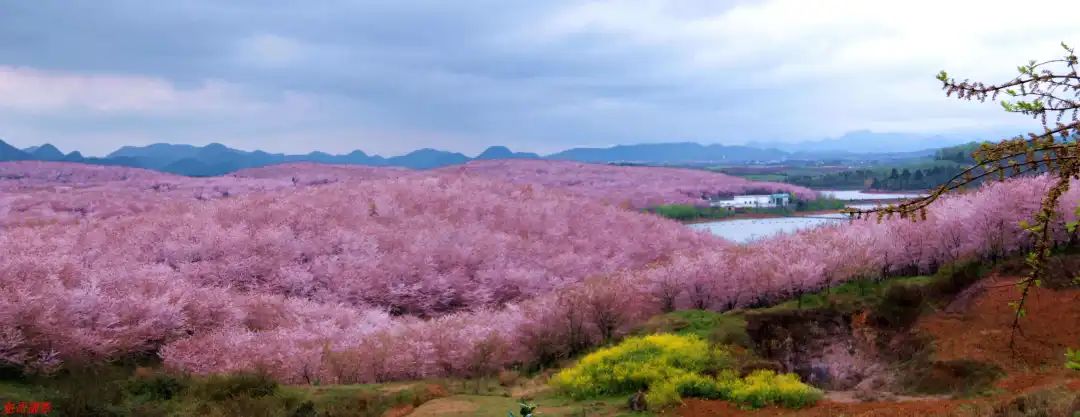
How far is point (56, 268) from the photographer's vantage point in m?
20.7

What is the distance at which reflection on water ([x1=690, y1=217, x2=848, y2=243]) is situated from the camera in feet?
98.1

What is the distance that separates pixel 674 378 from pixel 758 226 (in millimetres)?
28348

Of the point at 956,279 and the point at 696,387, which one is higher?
the point at 956,279

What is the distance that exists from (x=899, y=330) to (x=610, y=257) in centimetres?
2321

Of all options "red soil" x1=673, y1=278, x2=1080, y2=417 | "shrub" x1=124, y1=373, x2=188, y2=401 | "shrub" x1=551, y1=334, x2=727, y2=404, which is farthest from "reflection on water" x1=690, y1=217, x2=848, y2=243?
"shrub" x1=124, y1=373, x2=188, y2=401

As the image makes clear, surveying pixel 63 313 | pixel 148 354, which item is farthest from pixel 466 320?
pixel 63 313

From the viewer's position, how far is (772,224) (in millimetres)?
36094

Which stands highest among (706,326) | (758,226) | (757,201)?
(757,201)

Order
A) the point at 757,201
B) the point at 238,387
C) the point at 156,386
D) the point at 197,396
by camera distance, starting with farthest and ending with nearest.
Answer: the point at 757,201 < the point at 156,386 < the point at 238,387 < the point at 197,396

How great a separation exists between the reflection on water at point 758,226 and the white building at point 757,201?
9.45 ft

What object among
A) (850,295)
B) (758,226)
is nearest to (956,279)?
(850,295)

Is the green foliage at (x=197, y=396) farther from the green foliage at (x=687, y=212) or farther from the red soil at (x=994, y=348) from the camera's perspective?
the green foliage at (x=687, y=212)

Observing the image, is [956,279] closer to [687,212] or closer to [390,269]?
[390,269]

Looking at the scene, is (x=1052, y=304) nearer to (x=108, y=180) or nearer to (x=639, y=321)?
(x=639, y=321)
